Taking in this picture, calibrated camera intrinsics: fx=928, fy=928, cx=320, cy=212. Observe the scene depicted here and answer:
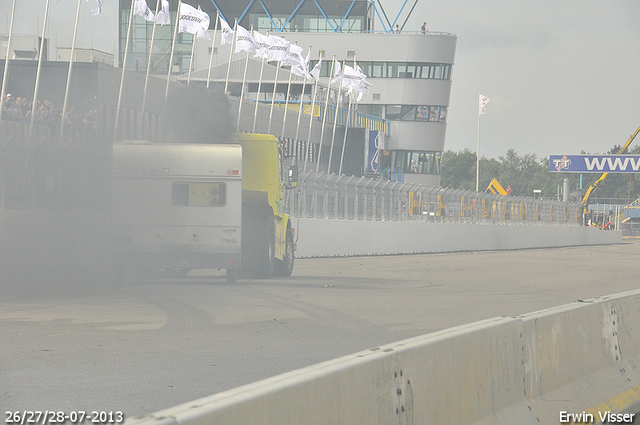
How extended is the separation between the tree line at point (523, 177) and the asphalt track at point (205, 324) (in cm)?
12717

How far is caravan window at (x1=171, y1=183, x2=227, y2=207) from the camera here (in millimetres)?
17812

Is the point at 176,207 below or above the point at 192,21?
below

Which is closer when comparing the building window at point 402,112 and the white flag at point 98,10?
the white flag at point 98,10

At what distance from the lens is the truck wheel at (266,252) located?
1934 cm

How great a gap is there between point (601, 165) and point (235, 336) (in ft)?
234

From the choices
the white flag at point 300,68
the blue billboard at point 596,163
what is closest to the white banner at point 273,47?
the white flag at point 300,68

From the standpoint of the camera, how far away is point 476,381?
531 cm

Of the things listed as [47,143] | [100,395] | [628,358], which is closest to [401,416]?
[100,395]

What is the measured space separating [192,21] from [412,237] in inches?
518

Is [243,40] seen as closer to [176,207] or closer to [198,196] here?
[198,196]

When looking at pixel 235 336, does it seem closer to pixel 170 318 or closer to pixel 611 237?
pixel 170 318

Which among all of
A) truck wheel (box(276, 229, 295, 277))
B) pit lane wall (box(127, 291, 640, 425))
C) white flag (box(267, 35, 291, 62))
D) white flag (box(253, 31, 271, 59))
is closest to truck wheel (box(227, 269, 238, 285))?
truck wheel (box(276, 229, 295, 277))

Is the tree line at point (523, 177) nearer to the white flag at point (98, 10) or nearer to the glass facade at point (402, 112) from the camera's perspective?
the glass facade at point (402, 112)

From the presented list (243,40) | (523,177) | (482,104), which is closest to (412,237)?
(243,40)
